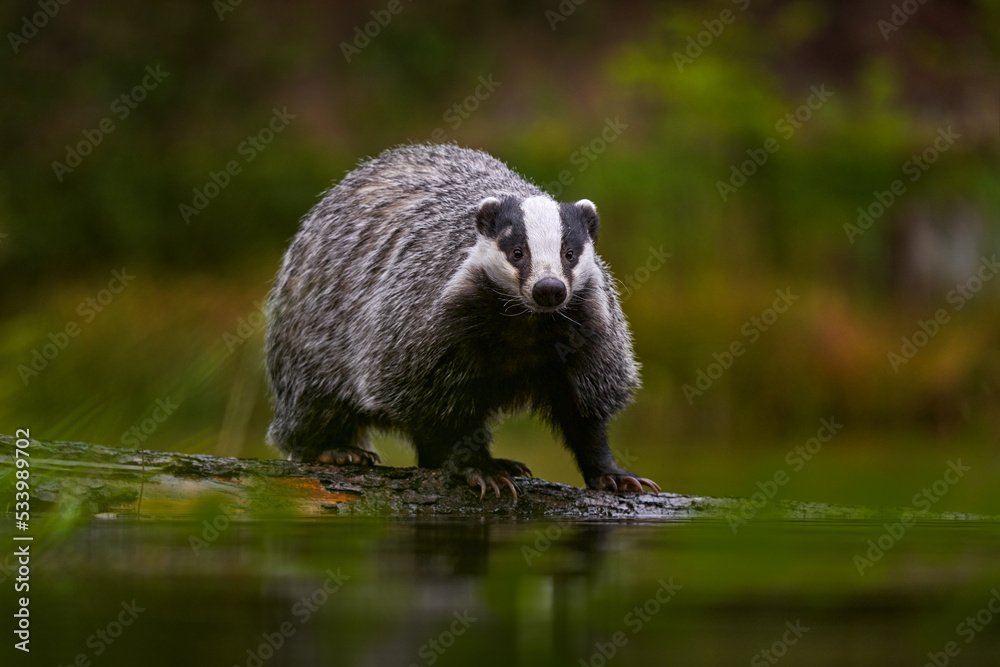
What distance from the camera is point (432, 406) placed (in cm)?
411

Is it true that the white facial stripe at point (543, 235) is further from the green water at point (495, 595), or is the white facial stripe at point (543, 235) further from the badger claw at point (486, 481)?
the green water at point (495, 595)

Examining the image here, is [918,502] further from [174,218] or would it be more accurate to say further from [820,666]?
[174,218]

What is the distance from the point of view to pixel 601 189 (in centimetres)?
992

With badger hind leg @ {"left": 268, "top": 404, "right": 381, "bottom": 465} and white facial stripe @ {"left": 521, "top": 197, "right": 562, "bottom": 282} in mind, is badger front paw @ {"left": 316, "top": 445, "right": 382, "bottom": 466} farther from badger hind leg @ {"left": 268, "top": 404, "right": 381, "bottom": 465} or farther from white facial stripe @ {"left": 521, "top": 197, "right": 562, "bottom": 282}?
white facial stripe @ {"left": 521, "top": 197, "right": 562, "bottom": 282}

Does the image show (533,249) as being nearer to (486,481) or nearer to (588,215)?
(588,215)

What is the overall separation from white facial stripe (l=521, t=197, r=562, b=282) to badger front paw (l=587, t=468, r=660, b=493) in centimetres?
84

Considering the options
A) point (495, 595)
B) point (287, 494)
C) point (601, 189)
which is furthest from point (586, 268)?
point (601, 189)

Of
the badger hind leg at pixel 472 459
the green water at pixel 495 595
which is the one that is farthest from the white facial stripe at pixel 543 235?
the green water at pixel 495 595

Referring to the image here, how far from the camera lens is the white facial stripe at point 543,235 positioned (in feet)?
12.5

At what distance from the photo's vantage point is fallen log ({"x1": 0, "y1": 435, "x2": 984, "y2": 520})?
11.2 ft

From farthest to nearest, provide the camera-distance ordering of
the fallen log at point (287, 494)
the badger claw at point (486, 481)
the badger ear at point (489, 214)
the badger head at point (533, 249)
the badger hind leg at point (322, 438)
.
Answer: the badger hind leg at point (322, 438), the badger ear at point (489, 214), the badger claw at point (486, 481), the badger head at point (533, 249), the fallen log at point (287, 494)

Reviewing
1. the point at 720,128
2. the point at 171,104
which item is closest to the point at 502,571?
the point at 720,128

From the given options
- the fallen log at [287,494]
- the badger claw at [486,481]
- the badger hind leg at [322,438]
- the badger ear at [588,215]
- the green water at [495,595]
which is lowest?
the badger hind leg at [322,438]

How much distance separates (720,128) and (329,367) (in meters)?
6.87
